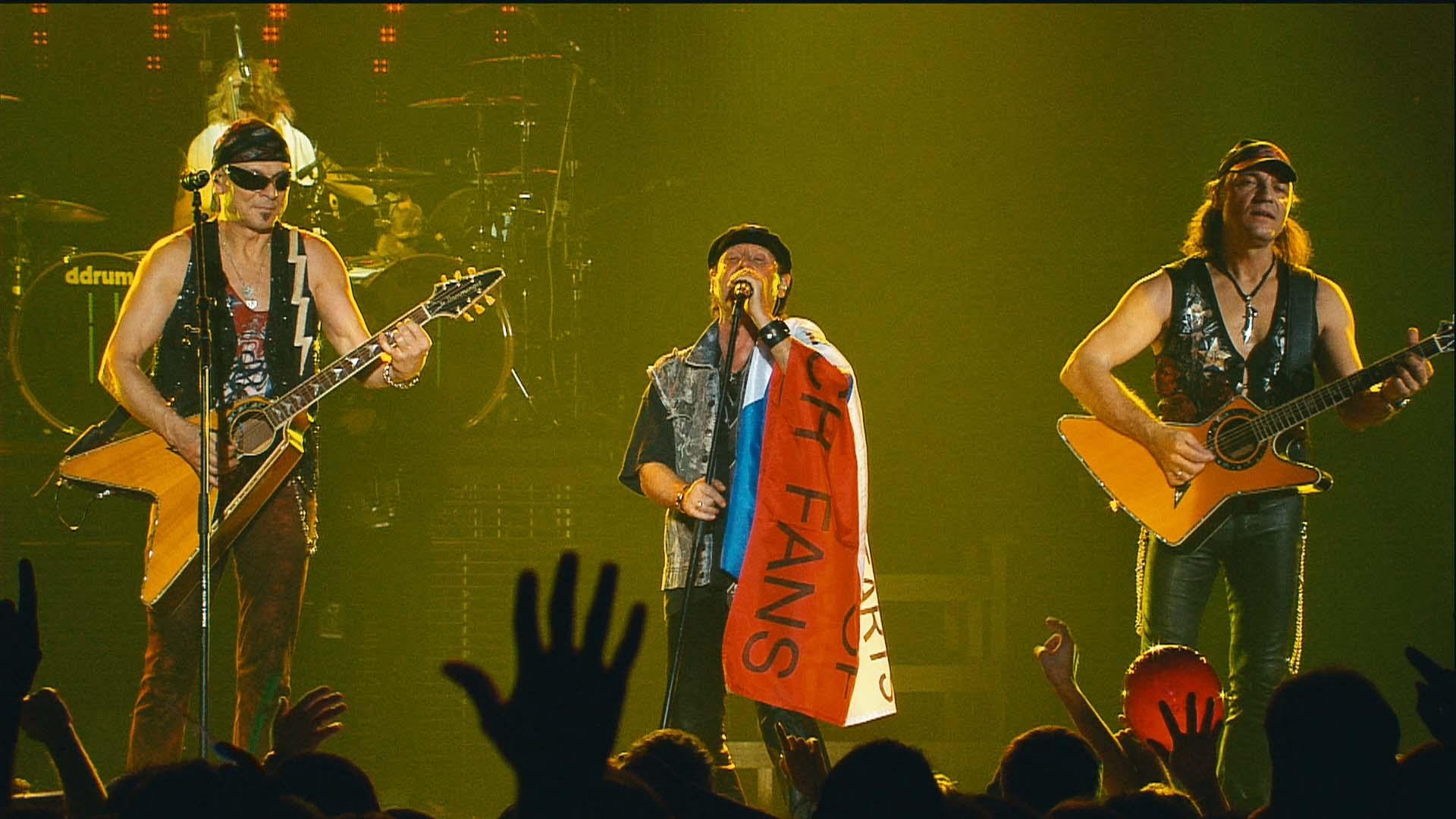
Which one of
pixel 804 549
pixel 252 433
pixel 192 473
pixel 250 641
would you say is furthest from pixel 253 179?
pixel 804 549

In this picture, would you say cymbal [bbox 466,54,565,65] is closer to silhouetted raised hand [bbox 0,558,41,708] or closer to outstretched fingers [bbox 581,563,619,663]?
silhouetted raised hand [bbox 0,558,41,708]

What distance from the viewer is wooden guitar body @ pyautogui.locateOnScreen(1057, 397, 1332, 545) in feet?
15.2

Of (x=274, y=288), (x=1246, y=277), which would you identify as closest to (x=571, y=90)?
(x=274, y=288)

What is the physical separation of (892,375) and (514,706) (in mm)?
6314

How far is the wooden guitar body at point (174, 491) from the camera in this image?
450 centimetres

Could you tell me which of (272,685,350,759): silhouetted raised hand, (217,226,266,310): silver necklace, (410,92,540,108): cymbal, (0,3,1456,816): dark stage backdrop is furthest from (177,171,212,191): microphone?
(410,92,540,108): cymbal

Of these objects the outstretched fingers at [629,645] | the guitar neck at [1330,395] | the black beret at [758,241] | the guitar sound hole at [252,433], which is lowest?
the outstretched fingers at [629,645]

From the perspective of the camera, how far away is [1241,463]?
4.67 metres

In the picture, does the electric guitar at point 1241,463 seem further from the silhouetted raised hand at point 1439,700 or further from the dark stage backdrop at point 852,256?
the silhouetted raised hand at point 1439,700

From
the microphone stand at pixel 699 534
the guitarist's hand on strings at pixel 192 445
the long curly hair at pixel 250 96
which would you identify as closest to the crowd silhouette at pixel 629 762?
the microphone stand at pixel 699 534

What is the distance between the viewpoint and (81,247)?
788 cm

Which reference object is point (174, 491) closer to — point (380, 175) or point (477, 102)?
point (380, 175)

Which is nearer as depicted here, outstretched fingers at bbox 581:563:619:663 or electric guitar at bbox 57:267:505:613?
outstretched fingers at bbox 581:563:619:663

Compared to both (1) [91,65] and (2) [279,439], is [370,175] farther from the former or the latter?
(2) [279,439]
